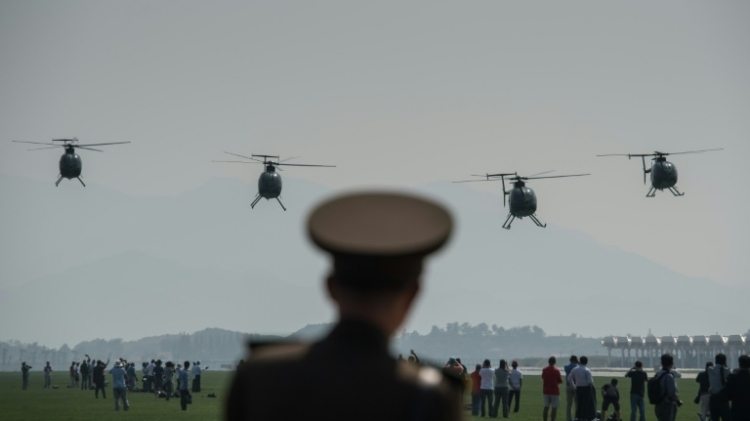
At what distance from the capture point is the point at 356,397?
2969mm

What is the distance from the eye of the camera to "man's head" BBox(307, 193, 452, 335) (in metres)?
2.97

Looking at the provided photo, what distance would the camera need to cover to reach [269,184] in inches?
2842

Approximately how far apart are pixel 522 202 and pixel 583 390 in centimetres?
4189

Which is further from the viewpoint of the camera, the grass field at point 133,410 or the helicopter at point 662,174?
the helicopter at point 662,174

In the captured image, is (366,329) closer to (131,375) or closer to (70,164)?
(131,375)

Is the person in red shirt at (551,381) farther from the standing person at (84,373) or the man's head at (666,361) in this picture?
the standing person at (84,373)

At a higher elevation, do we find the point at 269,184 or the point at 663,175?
the point at 663,175

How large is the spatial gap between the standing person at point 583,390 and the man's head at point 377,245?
86.1ft

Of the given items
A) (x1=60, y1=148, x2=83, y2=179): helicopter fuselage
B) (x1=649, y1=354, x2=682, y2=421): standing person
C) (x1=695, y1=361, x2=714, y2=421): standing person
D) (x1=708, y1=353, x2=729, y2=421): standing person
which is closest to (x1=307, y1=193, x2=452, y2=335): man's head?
(x1=708, y1=353, x2=729, y2=421): standing person

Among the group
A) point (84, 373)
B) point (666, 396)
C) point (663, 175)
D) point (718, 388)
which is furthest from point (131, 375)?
point (718, 388)

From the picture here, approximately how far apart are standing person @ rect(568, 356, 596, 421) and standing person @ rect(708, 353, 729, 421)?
17.2ft

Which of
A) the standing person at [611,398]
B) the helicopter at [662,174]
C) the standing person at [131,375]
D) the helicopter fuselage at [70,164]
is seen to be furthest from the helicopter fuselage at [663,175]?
the standing person at [611,398]

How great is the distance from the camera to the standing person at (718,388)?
2325 cm

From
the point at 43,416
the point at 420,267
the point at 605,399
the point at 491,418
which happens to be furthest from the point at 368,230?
the point at 43,416
